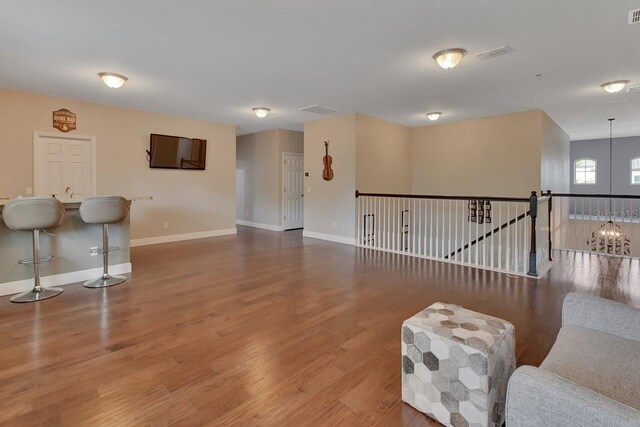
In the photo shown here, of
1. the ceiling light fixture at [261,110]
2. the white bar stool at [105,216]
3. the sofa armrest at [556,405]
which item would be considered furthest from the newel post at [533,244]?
the white bar stool at [105,216]

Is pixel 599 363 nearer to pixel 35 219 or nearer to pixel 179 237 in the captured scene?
pixel 35 219

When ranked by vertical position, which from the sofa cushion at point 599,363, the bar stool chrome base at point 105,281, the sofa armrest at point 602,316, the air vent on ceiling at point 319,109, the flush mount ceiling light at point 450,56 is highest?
the air vent on ceiling at point 319,109

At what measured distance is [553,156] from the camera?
7484mm

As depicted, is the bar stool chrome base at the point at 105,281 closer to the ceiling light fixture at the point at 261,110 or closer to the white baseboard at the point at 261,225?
the ceiling light fixture at the point at 261,110

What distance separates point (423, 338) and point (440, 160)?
6809mm

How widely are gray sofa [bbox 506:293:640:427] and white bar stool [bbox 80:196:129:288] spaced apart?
4.20 meters

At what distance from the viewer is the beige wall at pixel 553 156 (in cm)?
655

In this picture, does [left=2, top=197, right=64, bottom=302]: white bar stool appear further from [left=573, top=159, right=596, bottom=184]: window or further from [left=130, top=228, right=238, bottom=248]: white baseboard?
[left=573, top=159, right=596, bottom=184]: window

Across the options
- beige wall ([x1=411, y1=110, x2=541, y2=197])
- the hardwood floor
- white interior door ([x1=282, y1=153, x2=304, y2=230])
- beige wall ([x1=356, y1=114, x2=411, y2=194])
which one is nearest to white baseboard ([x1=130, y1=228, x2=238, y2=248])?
white interior door ([x1=282, y1=153, x2=304, y2=230])

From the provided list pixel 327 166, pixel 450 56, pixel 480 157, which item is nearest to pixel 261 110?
pixel 327 166

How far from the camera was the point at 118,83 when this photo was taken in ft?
14.4

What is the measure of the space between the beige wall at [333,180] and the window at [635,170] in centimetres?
1010

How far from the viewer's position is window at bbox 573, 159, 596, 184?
11281 millimetres

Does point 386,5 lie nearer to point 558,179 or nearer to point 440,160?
point 440,160
